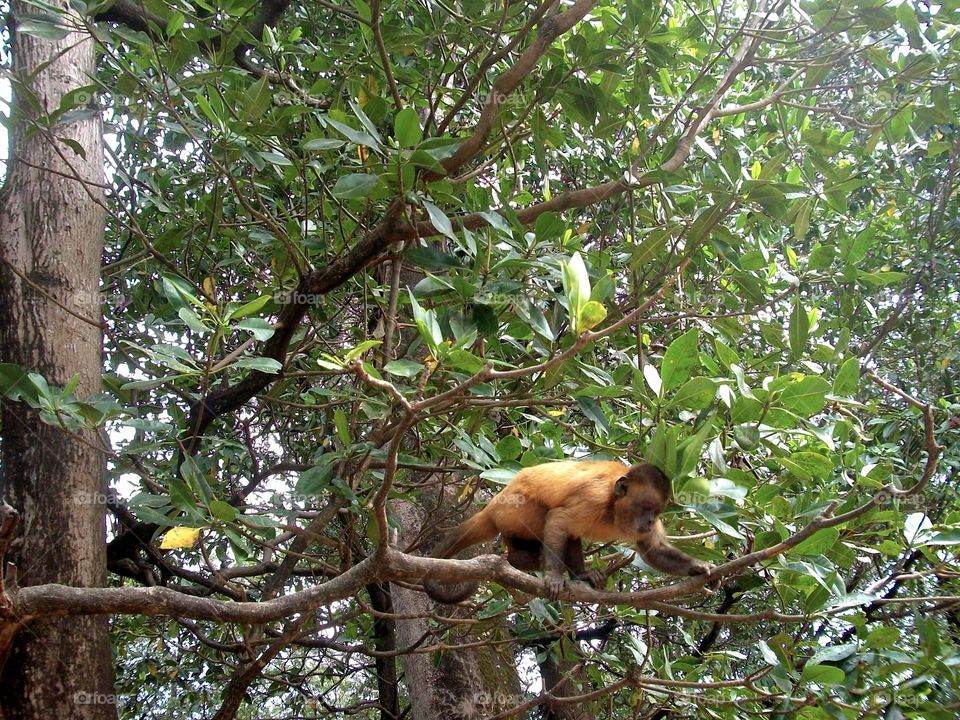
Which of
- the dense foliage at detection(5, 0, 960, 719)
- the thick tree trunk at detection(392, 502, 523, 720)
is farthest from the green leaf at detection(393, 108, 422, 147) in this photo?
the thick tree trunk at detection(392, 502, 523, 720)

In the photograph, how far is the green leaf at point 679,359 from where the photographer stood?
304cm

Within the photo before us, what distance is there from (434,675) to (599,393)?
11.6 feet

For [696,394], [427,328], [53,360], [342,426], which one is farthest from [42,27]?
[696,394]

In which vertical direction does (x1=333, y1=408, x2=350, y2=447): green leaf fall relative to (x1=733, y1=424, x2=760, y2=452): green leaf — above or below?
above

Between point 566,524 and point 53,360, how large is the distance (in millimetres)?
3254

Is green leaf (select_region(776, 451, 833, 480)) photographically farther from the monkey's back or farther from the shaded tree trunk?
the shaded tree trunk

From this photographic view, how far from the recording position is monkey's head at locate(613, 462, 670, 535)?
144 inches

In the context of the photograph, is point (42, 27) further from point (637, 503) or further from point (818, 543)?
point (818, 543)

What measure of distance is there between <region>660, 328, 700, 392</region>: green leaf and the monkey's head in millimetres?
579

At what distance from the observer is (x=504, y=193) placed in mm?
4578

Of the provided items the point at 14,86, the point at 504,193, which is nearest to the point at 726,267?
the point at 504,193

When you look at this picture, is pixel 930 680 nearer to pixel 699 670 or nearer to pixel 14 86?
pixel 699 670

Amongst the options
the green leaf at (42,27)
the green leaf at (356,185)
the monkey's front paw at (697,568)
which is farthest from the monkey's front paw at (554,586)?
the green leaf at (42,27)

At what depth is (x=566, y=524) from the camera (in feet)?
14.0
